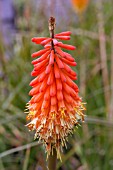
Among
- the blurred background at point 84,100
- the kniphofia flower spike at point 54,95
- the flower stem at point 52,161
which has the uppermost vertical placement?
the kniphofia flower spike at point 54,95

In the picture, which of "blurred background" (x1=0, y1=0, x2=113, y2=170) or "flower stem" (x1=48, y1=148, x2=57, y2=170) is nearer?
"flower stem" (x1=48, y1=148, x2=57, y2=170)

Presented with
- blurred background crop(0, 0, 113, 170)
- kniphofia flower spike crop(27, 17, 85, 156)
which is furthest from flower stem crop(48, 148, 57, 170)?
blurred background crop(0, 0, 113, 170)

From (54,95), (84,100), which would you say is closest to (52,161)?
(54,95)

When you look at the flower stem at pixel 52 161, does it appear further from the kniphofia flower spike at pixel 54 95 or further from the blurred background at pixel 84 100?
the blurred background at pixel 84 100

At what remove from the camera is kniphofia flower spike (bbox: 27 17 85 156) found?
1.82 metres

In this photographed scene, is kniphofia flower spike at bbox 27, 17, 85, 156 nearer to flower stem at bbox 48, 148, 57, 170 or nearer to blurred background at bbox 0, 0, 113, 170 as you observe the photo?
flower stem at bbox 48, 148, 57, 170

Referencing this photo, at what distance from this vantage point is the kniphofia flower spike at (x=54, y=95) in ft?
5.98

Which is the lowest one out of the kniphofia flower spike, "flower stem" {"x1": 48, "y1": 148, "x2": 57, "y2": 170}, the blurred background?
the blurred background

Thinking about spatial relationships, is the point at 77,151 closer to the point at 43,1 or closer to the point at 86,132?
the point at 86,132

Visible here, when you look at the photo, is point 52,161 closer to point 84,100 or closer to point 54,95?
point 54,95

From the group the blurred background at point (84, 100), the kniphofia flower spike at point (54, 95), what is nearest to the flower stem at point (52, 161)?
the kniphofia flower spike at point (54, 95)

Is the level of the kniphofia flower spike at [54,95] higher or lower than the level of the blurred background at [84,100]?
higher

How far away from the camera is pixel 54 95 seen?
183 cm

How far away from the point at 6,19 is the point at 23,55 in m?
3.26
